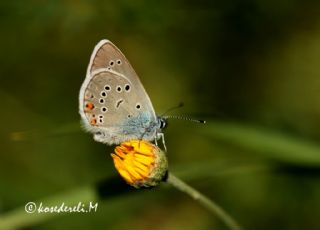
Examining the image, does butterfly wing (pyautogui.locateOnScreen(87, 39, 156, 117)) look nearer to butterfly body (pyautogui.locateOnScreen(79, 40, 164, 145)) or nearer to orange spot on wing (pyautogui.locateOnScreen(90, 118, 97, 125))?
butterfly body (pyautogui.locateOnScreen(79, 40, 164, 145))

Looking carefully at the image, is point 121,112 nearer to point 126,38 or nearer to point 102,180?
point 102,180

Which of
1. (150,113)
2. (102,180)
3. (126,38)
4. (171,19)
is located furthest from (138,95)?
(126,38)

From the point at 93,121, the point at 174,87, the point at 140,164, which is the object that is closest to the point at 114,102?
the point at 93,121

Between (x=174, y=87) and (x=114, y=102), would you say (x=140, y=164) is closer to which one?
(x=114, y=102)

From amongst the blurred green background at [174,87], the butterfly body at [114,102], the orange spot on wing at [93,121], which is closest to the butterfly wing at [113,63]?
the butterfly body at [114,102]

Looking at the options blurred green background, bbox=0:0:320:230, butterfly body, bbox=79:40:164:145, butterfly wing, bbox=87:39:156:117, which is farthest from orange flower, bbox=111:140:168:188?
blurred green background, bbox=0:0:320:230

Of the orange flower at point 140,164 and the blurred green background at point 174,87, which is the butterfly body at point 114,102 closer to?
the orange flower at point 140,164
